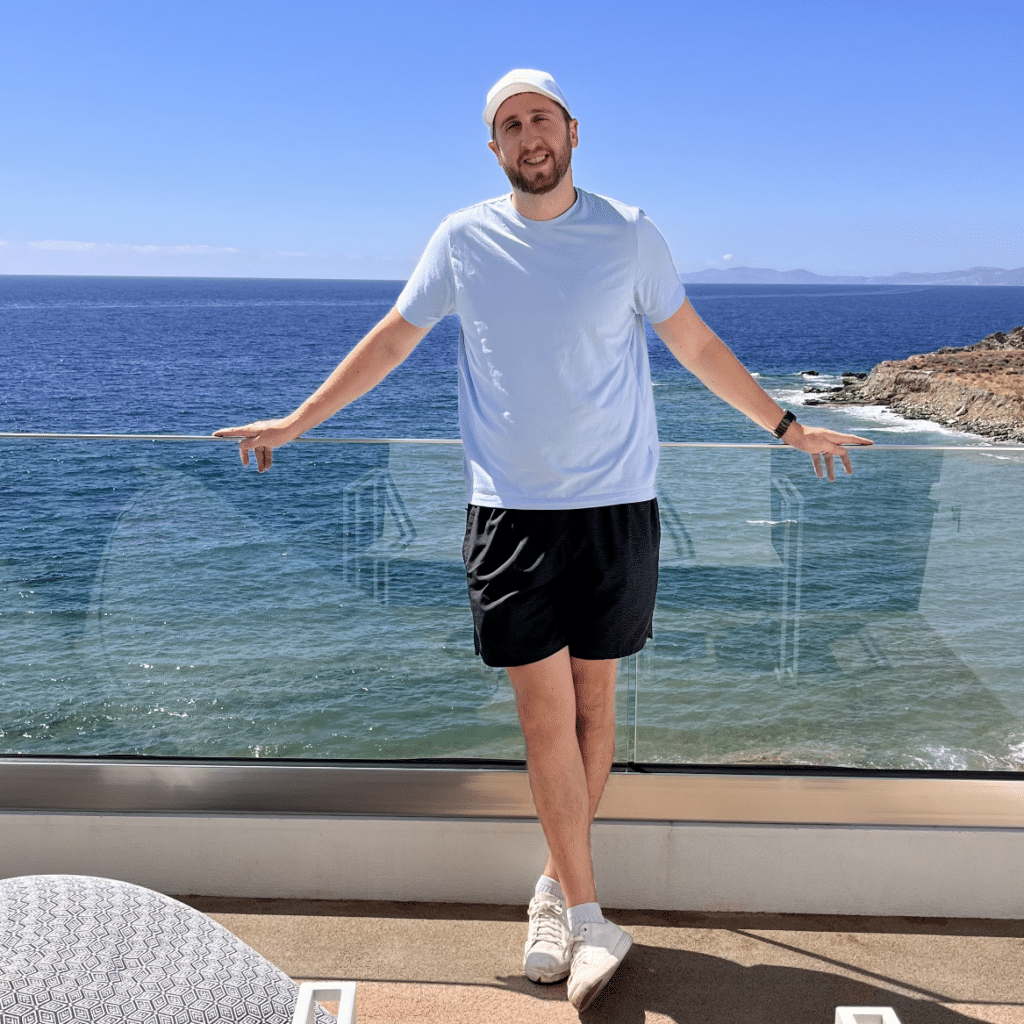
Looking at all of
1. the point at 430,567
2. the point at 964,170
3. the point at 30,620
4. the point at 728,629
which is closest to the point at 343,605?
the point at 430,567

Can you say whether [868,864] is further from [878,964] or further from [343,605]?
[343,605]

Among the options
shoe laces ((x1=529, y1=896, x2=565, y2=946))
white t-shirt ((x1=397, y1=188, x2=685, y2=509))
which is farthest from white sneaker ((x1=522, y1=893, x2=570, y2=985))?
white t-shirt ((x1=397, y1=188, x2=685, y2=509))

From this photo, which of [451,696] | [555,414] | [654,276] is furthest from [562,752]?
[654,276]

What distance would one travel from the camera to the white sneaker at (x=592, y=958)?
1.75 metres

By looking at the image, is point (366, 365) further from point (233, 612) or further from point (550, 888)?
point (550, 888)

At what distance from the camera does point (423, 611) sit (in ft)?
7.41

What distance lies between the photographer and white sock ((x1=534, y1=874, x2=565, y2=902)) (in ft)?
6.49

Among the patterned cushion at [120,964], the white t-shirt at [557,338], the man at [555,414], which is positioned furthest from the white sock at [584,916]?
the patterned cushion at [120,964]

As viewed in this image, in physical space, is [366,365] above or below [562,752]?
above

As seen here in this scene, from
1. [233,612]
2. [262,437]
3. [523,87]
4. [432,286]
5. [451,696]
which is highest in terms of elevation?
[523,87]

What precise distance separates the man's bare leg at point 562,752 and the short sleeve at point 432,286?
64 cm

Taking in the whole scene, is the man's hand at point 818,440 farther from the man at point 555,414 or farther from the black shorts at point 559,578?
the black shorts at point 559,578

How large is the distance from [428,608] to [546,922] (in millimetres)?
673

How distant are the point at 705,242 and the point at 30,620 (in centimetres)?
7422
